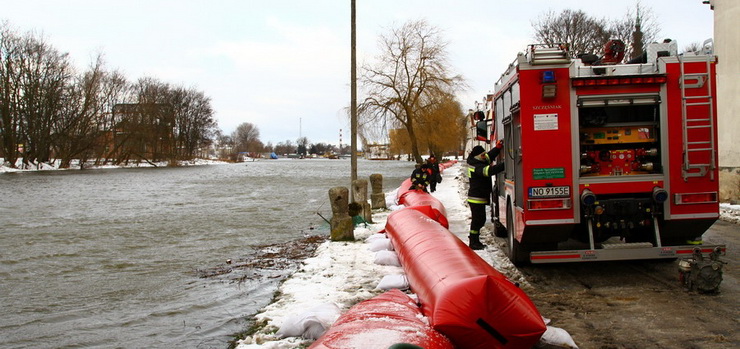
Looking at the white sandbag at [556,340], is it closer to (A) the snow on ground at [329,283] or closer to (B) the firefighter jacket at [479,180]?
(A) the snow on ground at [329,283]

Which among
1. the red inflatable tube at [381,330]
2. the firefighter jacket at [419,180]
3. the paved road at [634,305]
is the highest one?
the firefighter jacket at [419,180]

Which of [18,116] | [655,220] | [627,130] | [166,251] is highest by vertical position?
[18,116]

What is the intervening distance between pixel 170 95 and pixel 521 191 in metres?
91.9

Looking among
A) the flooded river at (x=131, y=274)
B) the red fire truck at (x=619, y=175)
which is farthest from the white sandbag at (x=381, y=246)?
the red fire truck at (x=619, y=175)

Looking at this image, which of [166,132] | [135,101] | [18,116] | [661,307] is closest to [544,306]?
[661,307]

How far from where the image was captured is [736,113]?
1794 cm

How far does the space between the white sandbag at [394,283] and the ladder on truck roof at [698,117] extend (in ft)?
11.5

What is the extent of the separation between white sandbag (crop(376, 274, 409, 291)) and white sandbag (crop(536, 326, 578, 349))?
86.2 inches

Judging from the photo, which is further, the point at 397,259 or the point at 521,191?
the point at 397,259

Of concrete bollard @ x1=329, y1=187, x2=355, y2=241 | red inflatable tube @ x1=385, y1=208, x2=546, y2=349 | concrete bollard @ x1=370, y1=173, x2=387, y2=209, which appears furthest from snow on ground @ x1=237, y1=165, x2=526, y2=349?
concrete bollard @ x1=370, y1=173, x2=387, y2=209

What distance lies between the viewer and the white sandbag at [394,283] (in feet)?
22.7

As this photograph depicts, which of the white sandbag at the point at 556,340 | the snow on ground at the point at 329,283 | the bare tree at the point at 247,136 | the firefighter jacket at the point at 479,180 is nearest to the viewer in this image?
the white sandbag at the point at 556,340

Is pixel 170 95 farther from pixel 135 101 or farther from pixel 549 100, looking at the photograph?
pixel 549 100

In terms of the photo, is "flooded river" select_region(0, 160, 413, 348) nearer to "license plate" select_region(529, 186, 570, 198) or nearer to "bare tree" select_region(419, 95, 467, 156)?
"license plate" select_region(529, 186, 570, 198)
